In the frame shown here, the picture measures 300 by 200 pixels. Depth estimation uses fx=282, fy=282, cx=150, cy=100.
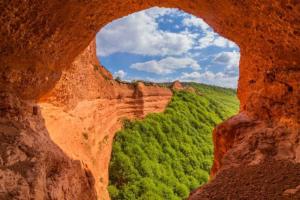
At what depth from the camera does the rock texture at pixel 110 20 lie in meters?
3.00

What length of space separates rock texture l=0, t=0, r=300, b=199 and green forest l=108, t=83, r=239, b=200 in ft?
17.8

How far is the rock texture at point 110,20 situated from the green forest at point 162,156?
5.43 meters

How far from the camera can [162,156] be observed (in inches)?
496

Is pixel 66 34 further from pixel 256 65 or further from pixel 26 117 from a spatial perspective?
pixel 256 65

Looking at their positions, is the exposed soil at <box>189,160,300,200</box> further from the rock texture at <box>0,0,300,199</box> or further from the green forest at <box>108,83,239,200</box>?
the green forest at <box>108,83,239,200</box>

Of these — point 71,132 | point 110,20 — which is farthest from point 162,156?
point 110,20

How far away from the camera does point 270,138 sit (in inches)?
134

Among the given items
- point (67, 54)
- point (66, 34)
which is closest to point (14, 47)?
point (66, 34)

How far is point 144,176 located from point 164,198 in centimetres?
110

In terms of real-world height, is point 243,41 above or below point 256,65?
above

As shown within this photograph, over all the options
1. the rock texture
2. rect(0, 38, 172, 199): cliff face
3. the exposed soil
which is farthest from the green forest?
the exposed soil

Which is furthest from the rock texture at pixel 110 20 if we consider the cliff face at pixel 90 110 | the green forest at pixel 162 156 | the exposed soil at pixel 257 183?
the green forest at pixel 162 156

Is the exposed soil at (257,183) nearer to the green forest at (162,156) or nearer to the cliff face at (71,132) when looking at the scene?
the cliff face at (71,132)

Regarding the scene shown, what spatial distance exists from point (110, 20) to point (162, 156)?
27.7 feet
